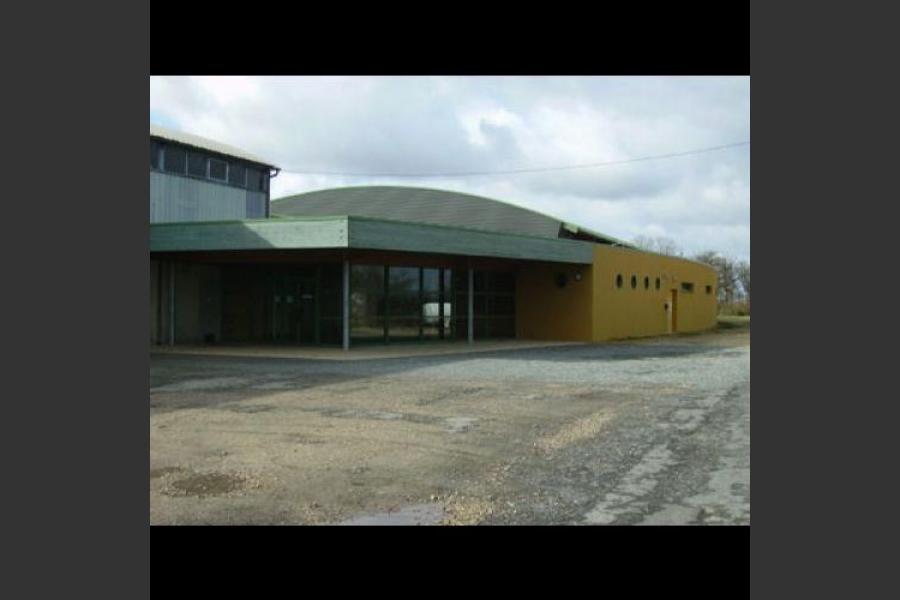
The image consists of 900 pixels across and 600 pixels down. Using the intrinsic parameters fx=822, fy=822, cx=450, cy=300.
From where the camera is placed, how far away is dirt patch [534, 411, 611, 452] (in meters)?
8.48

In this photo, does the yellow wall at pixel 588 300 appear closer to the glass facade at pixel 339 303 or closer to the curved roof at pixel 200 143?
the glass facade at pixel 339 303

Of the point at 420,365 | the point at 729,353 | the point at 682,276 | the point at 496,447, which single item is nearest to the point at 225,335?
the point at 420,365

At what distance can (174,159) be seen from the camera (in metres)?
25.3

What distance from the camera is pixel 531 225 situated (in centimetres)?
3372

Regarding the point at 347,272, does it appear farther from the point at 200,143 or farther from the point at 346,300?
the point at 200,143

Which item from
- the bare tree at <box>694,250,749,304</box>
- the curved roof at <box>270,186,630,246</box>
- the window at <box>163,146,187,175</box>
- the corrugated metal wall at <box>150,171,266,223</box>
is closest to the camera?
the corrugated metal wall at <box>150,171,266,223</box>

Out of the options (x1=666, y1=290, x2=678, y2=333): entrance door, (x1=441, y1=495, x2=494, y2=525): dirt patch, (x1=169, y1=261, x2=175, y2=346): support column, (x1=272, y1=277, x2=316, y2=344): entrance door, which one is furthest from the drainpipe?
(x1=666, y1=290, x2=678, y2=333): entrance door

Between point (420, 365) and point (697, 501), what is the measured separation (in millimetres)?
12501

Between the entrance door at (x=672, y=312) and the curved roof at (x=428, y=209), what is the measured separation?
4.95m

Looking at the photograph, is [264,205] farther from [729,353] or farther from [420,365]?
[729,353]

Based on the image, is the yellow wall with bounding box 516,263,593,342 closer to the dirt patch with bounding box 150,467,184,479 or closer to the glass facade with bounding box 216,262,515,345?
the glass facade with bounding box 216,262,515,345

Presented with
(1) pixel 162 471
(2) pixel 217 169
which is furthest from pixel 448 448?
(2) pixel 217 169

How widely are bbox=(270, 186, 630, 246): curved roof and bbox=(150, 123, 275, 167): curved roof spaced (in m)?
6.47

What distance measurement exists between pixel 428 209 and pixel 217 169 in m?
10.4
